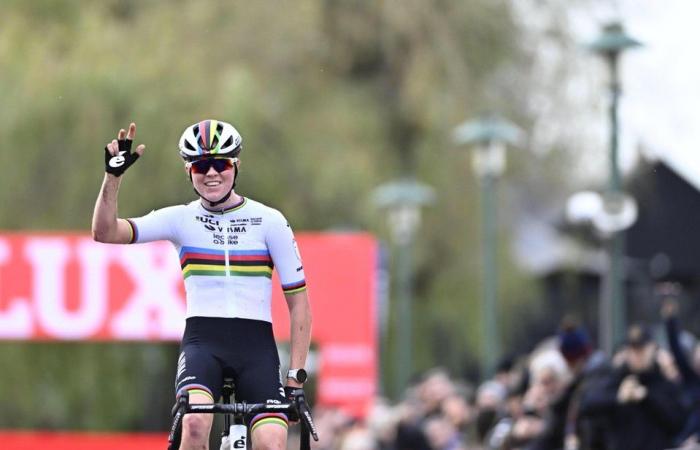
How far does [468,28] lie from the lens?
35500mm

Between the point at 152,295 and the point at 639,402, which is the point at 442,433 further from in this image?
the point at 152,295

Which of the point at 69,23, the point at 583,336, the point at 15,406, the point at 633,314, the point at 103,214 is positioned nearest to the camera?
the point at 103,214

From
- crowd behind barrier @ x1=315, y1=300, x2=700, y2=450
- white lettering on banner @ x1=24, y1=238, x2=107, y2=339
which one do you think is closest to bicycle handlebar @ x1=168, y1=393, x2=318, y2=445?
crowd behind barrier @ x1=315, y1=300, x2=700, y2=450

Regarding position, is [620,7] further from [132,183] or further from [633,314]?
[633,314]

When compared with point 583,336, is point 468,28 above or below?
above

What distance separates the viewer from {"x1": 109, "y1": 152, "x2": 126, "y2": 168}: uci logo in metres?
9.70

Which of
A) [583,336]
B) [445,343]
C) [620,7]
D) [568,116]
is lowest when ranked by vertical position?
[583,336]

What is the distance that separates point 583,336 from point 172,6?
62.3 feet

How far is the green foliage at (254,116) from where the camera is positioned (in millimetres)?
29656

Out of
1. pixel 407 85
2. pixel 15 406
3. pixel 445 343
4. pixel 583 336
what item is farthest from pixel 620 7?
pixel 583 336

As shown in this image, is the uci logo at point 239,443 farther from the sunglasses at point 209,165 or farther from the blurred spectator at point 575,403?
the blurred spectator at point 575,403

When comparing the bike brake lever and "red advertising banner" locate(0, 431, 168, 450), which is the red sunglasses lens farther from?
"red advertising banner" locate(0, 431, 168, 450)

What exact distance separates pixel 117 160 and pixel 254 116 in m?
21.4

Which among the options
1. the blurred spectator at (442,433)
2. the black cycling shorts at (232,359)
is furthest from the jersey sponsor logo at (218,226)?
the blurred spectator at (442,433)
